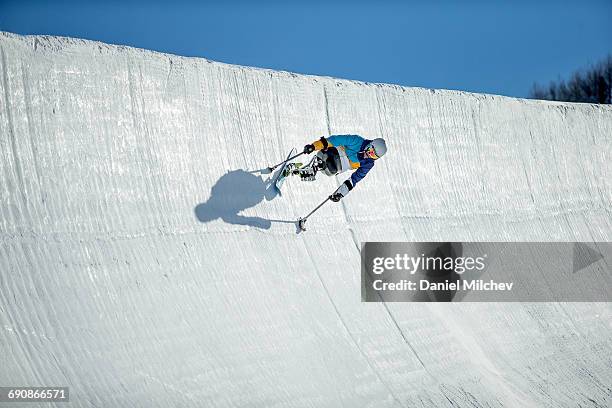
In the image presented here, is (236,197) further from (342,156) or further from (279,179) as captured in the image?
(342,156)

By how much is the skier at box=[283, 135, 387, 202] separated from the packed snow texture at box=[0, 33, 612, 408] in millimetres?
536

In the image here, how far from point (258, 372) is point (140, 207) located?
74.4 inches

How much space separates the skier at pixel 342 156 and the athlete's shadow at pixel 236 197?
38cm

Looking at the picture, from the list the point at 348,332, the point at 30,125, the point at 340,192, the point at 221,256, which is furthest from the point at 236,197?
the point at 30,125

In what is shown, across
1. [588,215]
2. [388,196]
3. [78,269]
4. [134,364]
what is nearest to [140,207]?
[78,269]

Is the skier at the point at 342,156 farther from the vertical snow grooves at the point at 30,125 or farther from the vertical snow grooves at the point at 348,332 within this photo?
the vertical snow grooves at the point at 30,125

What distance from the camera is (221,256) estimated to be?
6754 mm

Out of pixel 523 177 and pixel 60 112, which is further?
pixel 523 177

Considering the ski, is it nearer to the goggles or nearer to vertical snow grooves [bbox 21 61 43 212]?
the goggles

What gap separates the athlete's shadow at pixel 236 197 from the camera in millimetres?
7090

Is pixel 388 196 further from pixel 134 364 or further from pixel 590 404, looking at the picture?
pixel 134 364

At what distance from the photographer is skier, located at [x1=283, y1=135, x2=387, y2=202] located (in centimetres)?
742

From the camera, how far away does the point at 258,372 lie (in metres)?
5.96

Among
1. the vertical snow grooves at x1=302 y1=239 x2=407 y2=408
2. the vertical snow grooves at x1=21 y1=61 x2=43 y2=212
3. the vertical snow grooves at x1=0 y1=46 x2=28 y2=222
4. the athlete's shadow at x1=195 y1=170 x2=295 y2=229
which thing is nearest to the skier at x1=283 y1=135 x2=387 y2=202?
the athlete's shadow at x1=195 y1=170 x2=295 y2=229
